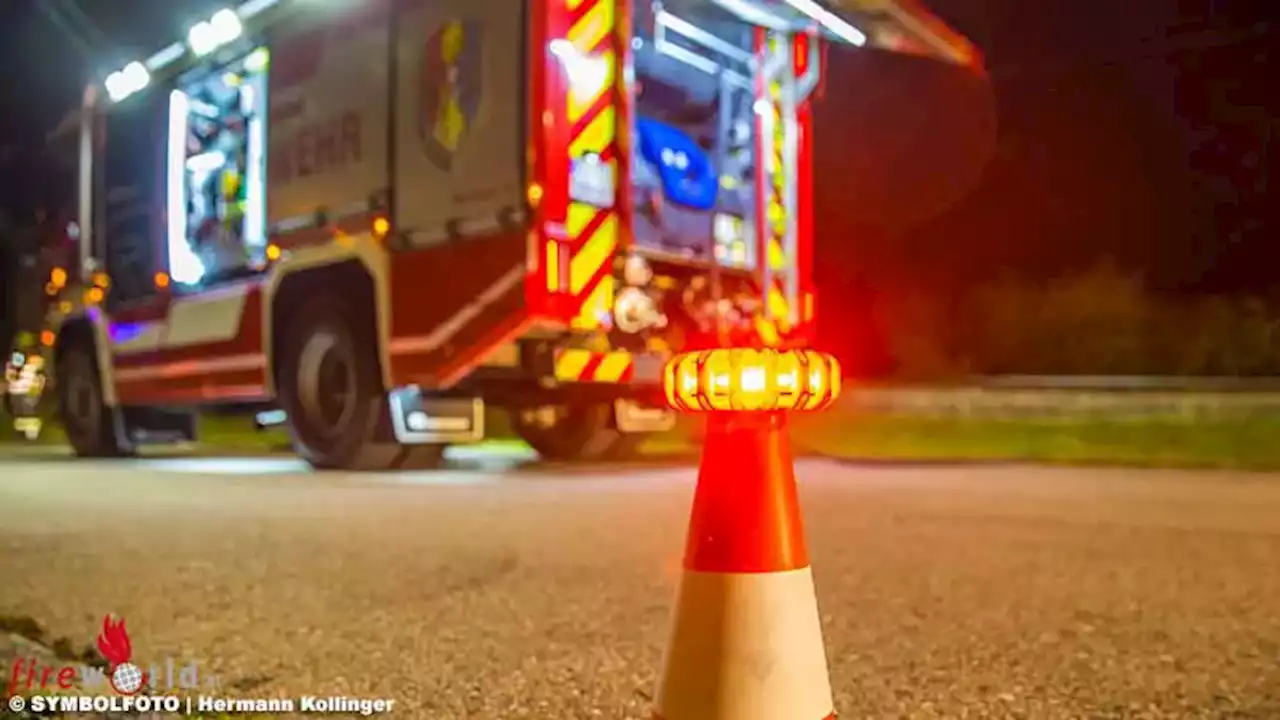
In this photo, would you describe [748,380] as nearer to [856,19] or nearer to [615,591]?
[615,591]

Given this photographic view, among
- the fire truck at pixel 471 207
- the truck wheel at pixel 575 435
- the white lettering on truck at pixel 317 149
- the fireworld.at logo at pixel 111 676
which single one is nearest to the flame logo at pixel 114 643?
the fireworld.at logo at pixel 111 676

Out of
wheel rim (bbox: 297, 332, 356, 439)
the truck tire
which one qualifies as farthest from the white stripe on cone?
wheel rim (bbox: 297, 332, 356, 439)

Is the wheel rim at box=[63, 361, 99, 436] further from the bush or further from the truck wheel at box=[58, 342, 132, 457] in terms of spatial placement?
the bush

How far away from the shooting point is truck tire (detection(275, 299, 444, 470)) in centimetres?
784

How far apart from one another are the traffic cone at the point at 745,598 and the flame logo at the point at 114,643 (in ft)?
5.17

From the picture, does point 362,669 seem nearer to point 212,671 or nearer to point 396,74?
point 212,671

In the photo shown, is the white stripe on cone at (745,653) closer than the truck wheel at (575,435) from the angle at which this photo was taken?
Yes

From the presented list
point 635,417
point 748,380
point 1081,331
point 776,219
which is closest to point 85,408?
point 635,417

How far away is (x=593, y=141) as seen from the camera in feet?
22.9

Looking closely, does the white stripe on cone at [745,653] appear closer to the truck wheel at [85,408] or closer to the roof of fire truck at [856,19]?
the roof of fire truck at [856,19]

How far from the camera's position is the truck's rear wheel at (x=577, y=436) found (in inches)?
383

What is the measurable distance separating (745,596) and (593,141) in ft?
17.8

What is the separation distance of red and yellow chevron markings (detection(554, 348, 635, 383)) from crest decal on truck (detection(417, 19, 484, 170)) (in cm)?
127

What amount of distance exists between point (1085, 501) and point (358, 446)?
434 centimetres
